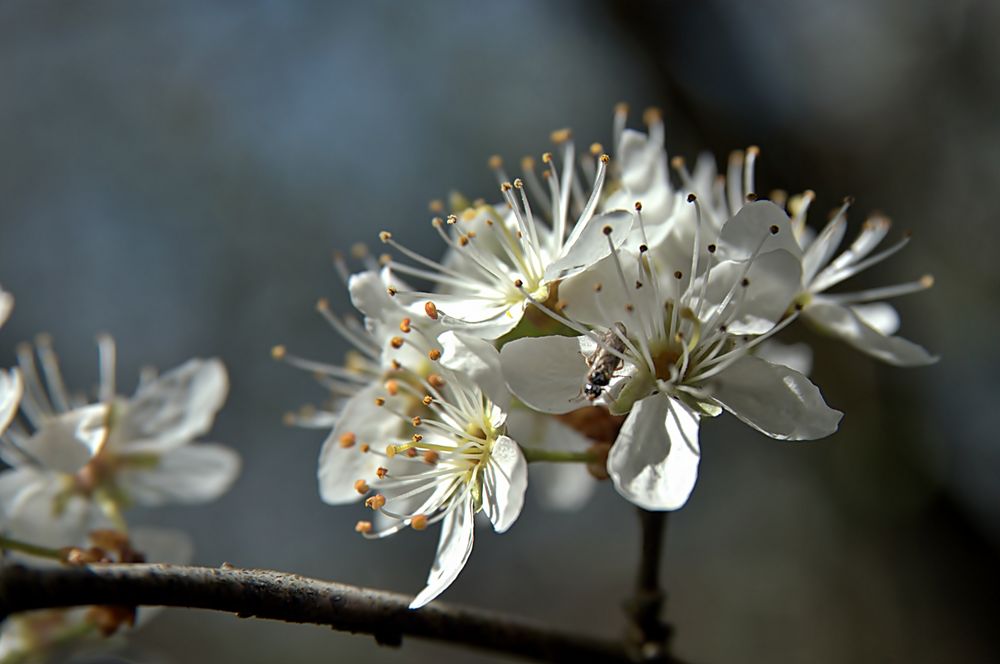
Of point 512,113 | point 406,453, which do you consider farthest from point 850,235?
point 512,113

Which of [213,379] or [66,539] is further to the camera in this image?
[213,379]

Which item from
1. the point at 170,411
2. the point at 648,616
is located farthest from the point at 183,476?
the point at 648,616

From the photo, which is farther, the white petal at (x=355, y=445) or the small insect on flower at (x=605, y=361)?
the white petal at (x=355, y=445)

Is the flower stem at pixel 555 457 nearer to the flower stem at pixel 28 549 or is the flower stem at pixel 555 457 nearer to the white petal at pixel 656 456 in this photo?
the white petal at pixel 656 456

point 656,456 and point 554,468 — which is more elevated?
point 656,456

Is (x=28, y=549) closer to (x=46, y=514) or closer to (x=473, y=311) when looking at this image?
(x=46, y=514)

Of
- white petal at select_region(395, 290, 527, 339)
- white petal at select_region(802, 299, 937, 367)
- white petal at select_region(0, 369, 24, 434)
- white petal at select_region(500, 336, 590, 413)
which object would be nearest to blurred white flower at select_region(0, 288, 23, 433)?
white petal at select_region(0, 369, 24, 434)

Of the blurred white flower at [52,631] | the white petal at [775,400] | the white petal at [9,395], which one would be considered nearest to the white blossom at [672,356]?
the white petal at [775,400]

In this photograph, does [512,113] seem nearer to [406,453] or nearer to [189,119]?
[189,119]
